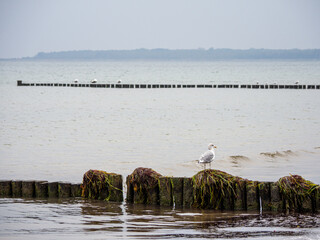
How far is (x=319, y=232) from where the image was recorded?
11.0 m

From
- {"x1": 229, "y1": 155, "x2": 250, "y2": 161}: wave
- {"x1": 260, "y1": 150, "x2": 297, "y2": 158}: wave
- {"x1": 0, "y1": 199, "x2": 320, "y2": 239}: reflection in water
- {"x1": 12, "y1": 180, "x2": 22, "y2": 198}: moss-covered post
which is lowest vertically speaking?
{"x1": 0, "y1": 199, "x2": 320, "y2": 239}: reflection in water

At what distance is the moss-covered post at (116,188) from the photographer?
44.8 feet

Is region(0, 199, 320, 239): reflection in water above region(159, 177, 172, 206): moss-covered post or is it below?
below

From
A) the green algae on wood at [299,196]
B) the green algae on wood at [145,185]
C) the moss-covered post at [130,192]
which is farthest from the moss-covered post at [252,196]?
the moss-covered post at [130,192]

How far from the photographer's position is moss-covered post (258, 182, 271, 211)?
1260 centimetres

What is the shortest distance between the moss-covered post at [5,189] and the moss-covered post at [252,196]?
5.29 metres

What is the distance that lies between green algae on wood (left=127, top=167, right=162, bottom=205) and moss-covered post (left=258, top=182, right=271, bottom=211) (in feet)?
6.99

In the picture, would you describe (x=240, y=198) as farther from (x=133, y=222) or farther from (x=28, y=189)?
(x=28, y=189)

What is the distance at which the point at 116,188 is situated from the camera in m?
13.7

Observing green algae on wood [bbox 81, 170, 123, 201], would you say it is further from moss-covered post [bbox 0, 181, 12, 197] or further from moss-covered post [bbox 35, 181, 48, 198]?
moss-covered post [bbox 0, 181, 12, 197]

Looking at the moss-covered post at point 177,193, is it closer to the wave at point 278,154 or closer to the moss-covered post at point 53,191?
the moss-covered post at point 53,191

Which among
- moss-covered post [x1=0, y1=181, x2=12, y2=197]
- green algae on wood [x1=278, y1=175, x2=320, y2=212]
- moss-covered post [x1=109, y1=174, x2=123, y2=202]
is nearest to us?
green algae on wood [x1=278, y1=175, x2=320, y2=212]

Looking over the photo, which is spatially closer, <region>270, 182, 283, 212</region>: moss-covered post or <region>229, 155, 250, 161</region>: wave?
<region>270, 182, 283, 212</region>: moss-covered post

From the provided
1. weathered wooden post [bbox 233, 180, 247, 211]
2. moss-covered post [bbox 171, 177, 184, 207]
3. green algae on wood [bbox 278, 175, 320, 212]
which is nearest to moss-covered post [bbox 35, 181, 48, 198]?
moss-covered post [bbox 171, 177, 184, 207]
